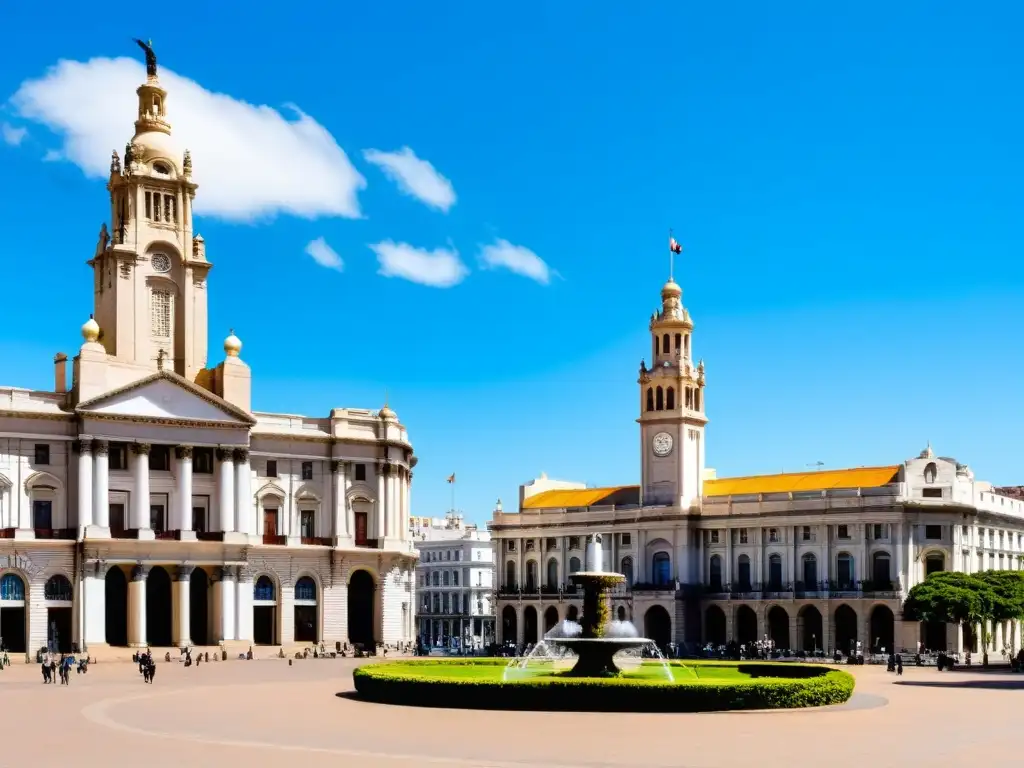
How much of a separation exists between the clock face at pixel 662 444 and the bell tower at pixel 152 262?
39.5 meters

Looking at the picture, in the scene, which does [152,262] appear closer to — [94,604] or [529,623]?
[94,604]

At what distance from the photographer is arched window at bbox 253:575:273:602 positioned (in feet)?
338

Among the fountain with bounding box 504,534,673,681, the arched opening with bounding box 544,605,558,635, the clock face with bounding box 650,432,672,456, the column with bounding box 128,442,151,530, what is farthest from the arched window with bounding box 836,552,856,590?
the fountain with bounding box 504,534,673,681

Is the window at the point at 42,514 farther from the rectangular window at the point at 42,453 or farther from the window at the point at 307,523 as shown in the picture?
the window at the point at 307,523

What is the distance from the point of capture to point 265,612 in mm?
103562

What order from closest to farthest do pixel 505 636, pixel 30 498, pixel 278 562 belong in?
pixel 30 498
pixel 278 562
pixel 505 636

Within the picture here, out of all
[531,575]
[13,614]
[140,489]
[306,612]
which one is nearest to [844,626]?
[531,575]

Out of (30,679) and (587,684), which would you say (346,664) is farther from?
(587,684)

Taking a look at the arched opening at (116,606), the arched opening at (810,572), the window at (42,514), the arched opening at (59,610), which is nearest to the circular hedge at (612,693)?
the arched opening at (59,610)

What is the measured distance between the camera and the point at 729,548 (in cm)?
12431

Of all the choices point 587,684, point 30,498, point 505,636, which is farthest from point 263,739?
point 505,636

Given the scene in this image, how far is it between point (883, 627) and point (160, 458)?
5256 centimetres

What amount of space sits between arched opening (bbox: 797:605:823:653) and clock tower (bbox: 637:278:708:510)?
13023mm

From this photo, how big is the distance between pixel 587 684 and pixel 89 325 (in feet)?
196
